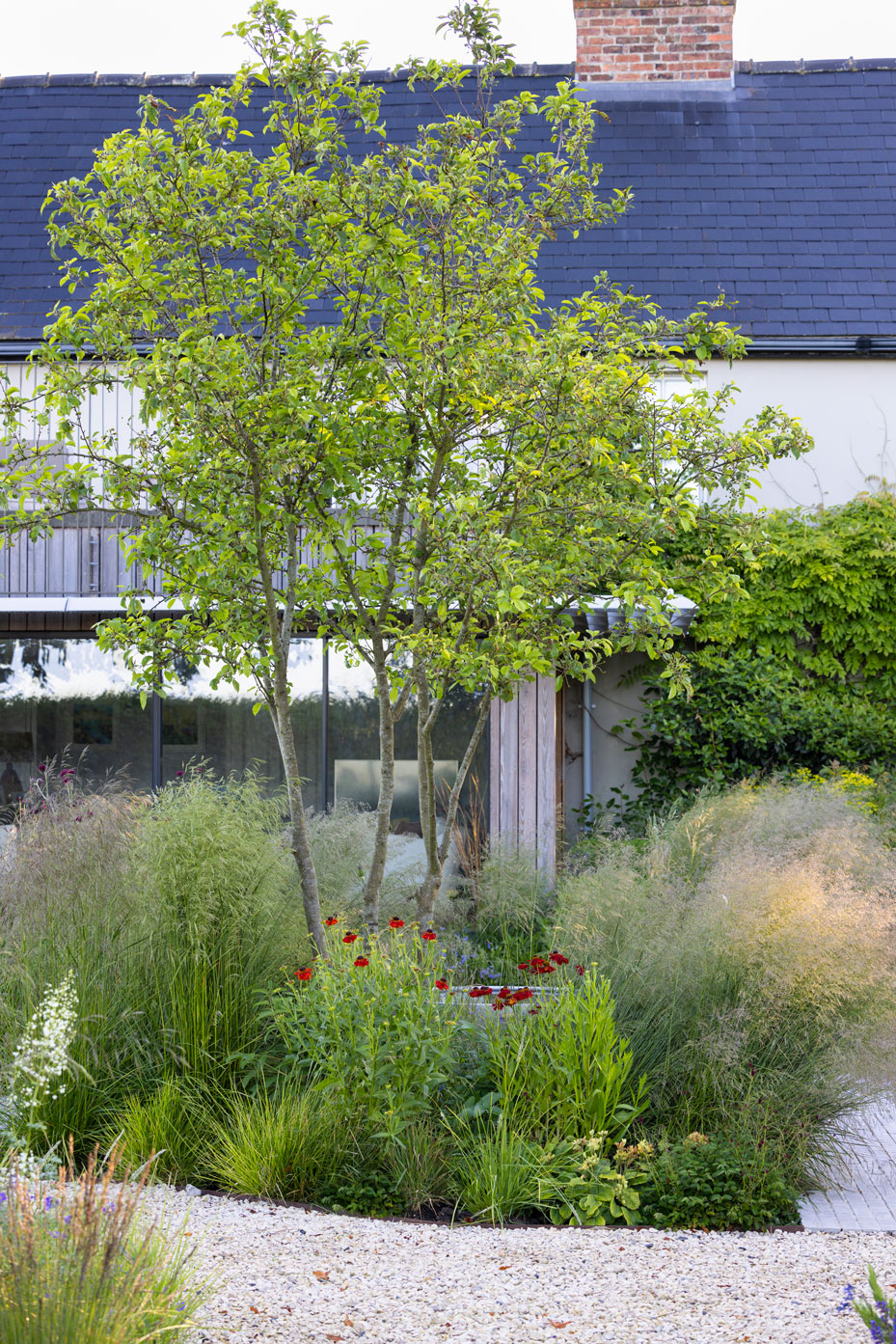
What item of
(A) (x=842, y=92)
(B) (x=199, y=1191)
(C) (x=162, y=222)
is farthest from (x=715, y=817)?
(A) (x=842, y=92)

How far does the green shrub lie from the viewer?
3.84 metres

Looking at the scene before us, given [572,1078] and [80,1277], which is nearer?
[80,1277]

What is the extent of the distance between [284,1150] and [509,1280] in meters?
0.97

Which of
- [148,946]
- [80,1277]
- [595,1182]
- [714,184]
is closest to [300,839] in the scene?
[148,946]

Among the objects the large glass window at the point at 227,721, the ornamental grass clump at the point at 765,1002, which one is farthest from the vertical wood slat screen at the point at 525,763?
the ornamental grass clump at the point at 765,1002

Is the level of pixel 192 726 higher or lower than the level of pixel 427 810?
higher

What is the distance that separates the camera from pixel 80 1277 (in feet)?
7.54

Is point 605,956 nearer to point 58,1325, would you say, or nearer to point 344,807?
point 58,1325

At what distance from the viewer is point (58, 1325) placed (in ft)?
7.41

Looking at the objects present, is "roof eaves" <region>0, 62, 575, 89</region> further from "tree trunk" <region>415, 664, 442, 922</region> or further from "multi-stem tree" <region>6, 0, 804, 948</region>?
"tree trunk" <region>415, 664, 442, 922</region>

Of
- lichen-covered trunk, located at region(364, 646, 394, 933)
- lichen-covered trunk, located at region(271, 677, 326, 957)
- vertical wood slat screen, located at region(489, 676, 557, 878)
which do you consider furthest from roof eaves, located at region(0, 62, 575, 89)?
lichen-covered trunk, located at region(271, 677, 326, 957)

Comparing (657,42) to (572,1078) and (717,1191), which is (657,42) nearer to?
(572,1078)

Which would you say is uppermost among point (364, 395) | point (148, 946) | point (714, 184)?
A: point (714, 184)

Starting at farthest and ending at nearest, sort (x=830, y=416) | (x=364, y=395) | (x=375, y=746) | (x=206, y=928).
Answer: (x=830, y=416) → (x=375, y=746) → (x=364, y=395) → (x=206, y=928)
